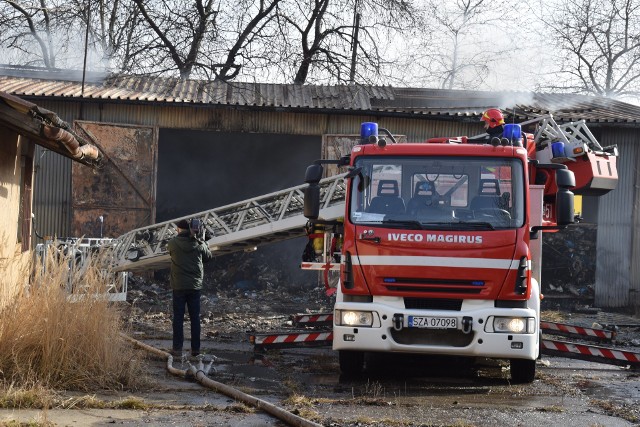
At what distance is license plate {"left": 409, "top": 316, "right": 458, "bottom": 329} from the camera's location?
908 centimetres

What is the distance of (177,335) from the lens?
11.7m

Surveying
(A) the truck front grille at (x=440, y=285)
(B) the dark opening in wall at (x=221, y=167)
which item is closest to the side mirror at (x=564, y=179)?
(A) the truck front grille at (x=440, y=285)

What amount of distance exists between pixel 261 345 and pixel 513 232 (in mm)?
3948

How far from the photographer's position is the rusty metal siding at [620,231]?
22.3 metres

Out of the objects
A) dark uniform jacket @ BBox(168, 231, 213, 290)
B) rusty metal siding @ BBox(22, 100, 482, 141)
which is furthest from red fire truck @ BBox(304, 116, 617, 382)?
rusty metal siding @ BBox(22, 100, 482, 141)

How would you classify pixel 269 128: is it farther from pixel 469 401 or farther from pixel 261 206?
pixel 469 401

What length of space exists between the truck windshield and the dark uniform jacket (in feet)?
9.91

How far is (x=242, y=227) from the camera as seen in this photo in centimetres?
1814

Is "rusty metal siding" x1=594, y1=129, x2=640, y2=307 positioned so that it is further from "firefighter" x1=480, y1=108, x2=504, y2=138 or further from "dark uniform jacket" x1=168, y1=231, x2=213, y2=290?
"dark uniform jacket" x1=168, y1=231, x2=213, y2=290

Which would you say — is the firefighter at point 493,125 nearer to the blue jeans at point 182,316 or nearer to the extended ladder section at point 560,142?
the extended ladder section at point 560,142

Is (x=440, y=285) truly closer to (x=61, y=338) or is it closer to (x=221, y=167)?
(x=61, y=338)

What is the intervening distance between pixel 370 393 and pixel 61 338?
303cm

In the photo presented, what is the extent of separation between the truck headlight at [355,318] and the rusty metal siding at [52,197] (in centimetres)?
1379

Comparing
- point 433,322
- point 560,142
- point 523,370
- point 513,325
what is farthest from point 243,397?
point 560,142
